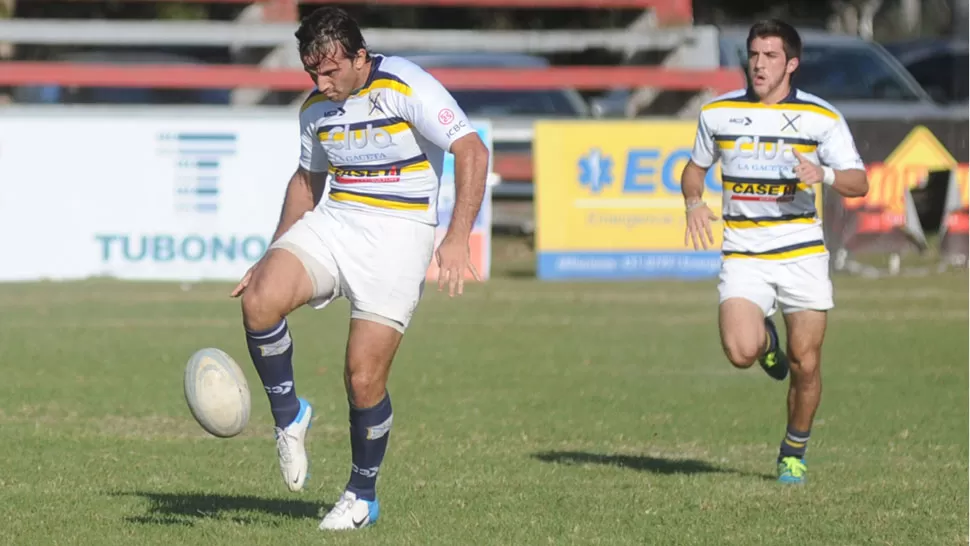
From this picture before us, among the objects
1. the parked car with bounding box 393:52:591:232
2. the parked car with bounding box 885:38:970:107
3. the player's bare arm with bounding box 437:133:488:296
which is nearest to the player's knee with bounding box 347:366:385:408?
the player's bare arm with bounding box 437:133:488:296

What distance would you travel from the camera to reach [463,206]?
245 inches

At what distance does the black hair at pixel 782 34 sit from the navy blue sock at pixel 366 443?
241 cm

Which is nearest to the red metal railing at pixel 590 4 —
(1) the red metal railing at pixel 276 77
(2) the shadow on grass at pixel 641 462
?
(1) the red metal railing at pixel 276 77

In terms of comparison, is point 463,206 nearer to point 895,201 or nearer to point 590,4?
point 895,201

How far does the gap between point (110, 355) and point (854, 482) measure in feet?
19.5

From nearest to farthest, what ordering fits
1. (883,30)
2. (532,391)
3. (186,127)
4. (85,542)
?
(85,542) < (532,391) < (186,127) < (883,30)

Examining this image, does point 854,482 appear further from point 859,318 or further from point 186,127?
point 186,127

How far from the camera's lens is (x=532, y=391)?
10625mm

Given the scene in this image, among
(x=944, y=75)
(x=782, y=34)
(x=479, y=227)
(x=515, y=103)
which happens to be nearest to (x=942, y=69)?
(x=944, y=75)

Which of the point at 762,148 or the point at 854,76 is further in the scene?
the point at 854,76

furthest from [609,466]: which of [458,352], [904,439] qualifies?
[458,352]

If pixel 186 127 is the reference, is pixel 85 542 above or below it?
below

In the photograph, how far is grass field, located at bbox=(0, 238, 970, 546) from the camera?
21.6ft

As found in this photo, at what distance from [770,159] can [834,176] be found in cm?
33
